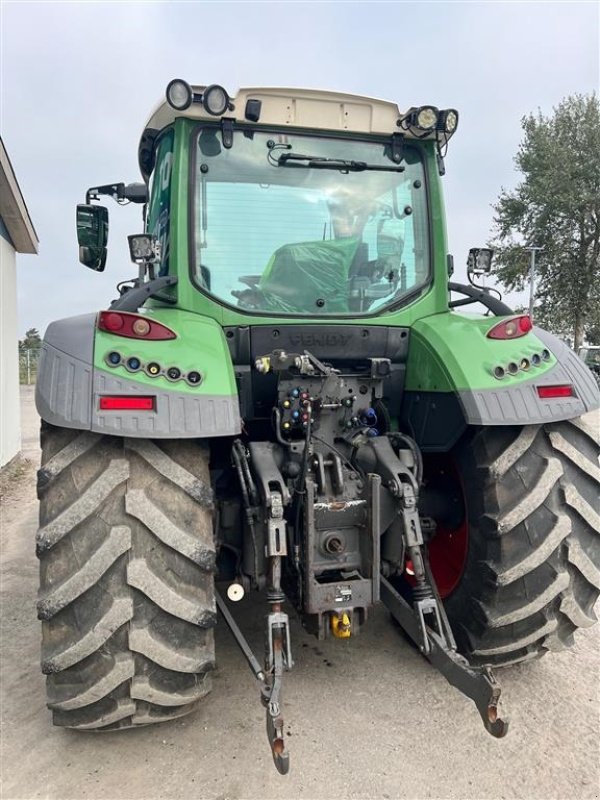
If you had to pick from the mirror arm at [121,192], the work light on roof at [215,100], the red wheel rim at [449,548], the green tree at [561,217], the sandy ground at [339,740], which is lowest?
the sandy ground at [339,740]


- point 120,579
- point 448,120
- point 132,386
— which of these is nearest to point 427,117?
point 448,120

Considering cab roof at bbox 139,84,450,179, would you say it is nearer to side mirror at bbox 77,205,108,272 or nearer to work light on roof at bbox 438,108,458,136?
work light on roof at bbox 438,108,458,136

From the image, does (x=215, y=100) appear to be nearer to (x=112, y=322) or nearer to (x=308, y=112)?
(x=308, y=112)

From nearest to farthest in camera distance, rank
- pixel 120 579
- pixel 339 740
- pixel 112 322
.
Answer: pixel 120 579 < pixel 112 322 < pixel 339 740

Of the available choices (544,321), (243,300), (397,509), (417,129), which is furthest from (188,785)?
(544,321)

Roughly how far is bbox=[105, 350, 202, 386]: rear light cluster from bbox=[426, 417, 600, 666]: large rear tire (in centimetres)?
137

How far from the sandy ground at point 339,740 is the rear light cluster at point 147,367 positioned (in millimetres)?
1499

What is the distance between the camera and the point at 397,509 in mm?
2586

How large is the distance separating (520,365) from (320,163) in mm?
1414

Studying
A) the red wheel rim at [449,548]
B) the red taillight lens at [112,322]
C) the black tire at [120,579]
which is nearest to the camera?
the black tire at [120,579]

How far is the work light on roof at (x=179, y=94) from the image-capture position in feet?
8.80

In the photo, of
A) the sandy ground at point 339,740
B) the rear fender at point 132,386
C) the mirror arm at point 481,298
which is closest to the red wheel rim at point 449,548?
the sandy ground at point 339,740

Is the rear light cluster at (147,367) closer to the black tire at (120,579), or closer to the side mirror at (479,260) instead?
the black tire at (120,579)

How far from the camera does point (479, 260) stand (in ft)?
10.9
